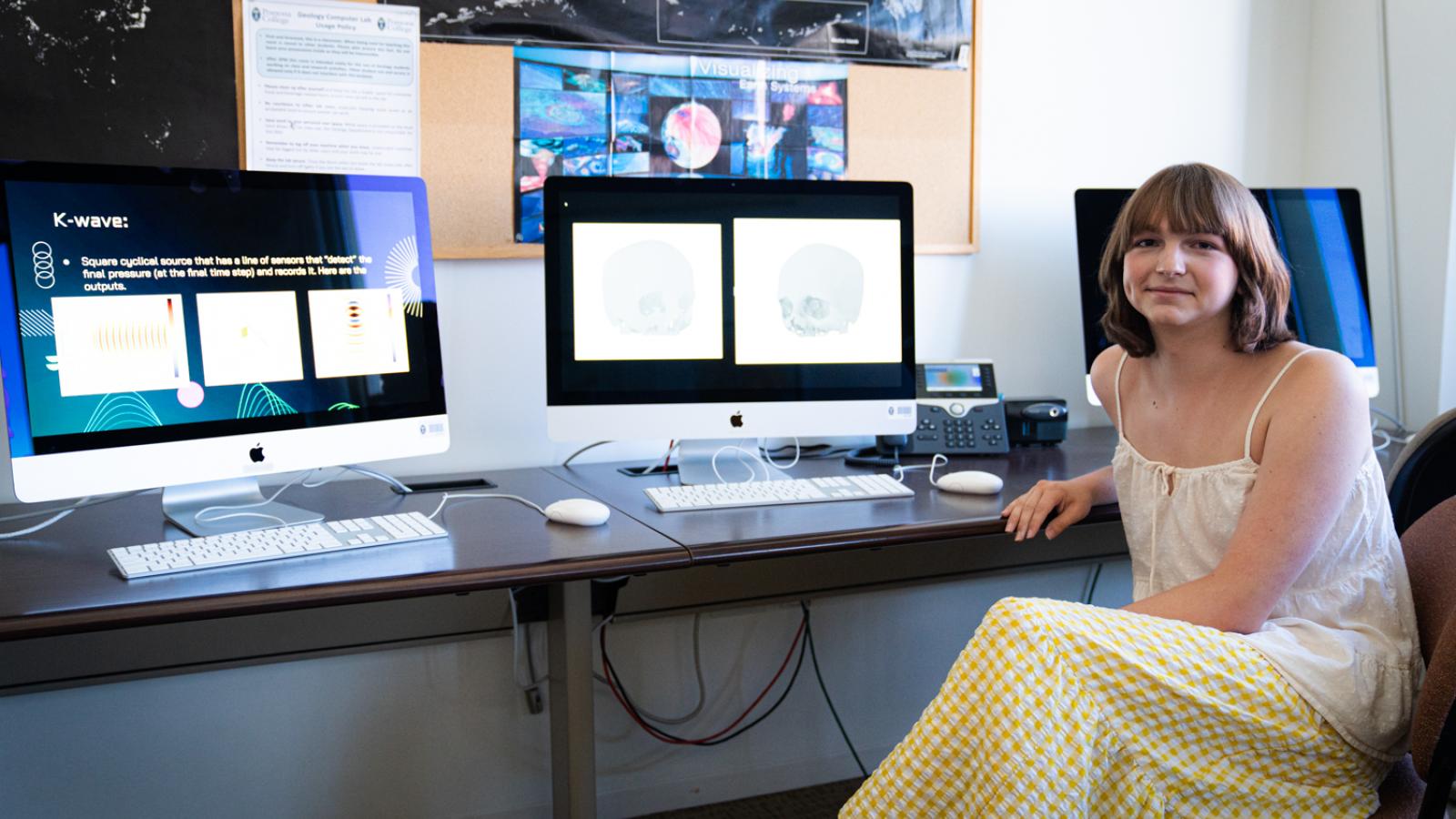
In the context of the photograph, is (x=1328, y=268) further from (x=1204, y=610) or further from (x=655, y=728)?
(x=655, y=728)

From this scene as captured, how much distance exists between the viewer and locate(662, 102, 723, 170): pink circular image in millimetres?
2201

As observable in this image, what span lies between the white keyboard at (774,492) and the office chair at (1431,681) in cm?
70

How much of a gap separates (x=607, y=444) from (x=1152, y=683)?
1.18 metres

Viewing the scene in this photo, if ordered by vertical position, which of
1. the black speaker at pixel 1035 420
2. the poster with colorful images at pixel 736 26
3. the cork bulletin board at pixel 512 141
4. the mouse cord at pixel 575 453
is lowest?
the mouse cord at pixel 575 453

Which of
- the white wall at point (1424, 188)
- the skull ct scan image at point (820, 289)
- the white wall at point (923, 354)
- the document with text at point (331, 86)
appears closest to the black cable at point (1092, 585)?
the white wall at point (923, 354)

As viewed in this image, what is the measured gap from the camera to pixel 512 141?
2.10 m

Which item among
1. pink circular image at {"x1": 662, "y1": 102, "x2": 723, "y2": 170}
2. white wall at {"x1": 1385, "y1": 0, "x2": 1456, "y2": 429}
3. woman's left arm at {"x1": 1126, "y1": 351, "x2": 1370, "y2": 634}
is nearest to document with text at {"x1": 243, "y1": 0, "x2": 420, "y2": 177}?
pink circular image at {"x1": 662, "y1": 102, "x2": 723, "y2": 170}

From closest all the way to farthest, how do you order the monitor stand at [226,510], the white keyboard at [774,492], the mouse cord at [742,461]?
the monitor stand at [226,510]
the white keyboard at [774,492]
the mouse cord at [742,461]

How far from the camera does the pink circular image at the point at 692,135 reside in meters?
2.20

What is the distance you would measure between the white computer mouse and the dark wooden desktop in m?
0.02

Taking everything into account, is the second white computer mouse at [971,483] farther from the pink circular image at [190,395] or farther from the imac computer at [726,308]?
the pink circular image at [190,395]

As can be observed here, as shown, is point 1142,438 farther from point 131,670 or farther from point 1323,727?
point 131,670

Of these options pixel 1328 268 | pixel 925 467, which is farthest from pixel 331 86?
pixel 1328 268

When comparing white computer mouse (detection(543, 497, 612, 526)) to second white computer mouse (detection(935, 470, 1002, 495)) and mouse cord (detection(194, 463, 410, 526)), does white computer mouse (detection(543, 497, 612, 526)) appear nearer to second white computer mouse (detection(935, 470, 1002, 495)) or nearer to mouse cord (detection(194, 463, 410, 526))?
mouse cord (detection(194, 463, 410, 526))
